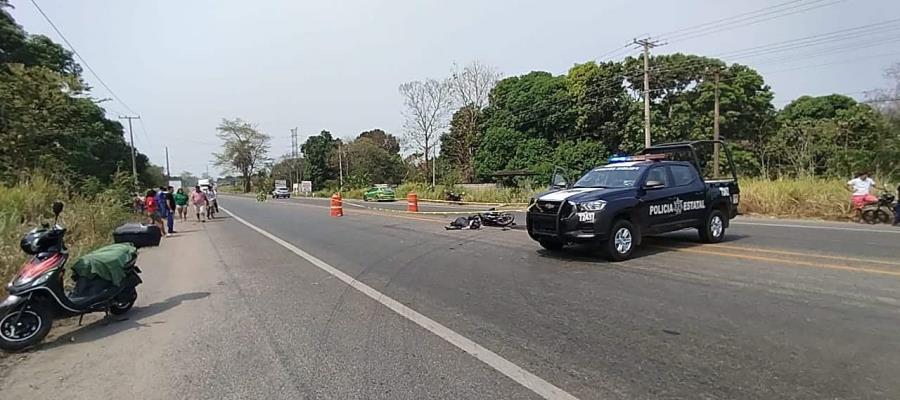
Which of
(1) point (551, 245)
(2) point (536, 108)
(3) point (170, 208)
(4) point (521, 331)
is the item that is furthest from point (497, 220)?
(2) point (536, 108)

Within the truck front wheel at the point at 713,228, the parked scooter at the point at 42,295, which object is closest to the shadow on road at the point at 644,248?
the truck front wheel at the point at 713,228

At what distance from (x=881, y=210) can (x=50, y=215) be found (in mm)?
22296

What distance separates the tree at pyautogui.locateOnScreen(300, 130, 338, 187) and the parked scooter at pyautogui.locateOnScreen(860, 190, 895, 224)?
82.2m

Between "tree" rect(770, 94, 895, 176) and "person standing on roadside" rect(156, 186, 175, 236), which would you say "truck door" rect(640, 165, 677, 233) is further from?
"person standing on roadside" rect(156, 186, 175, 236)

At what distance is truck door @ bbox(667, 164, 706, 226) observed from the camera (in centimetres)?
1045

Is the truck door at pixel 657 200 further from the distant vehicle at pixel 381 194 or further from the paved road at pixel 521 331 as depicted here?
the distant vehicle at pixel 381 194

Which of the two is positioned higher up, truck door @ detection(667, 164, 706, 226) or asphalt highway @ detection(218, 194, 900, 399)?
truck door @ detection(667, 164, 706, 226)

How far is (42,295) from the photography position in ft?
18.5

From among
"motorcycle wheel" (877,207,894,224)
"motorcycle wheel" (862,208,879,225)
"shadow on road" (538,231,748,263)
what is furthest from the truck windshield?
"motorcycle wheel" (877,207,894,224)

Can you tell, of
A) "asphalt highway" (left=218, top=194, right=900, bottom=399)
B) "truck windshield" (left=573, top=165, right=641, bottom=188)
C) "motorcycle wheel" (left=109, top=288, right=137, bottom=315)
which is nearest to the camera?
"asphalt highway" (left=218, top=194, right=900, bottom=399)

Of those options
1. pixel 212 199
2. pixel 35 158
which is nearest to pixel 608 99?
pixel 212 199

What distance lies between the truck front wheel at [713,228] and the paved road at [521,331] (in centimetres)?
88

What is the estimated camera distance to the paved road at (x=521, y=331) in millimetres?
4102

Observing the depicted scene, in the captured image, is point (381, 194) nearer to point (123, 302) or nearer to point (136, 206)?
point (136, 206)
